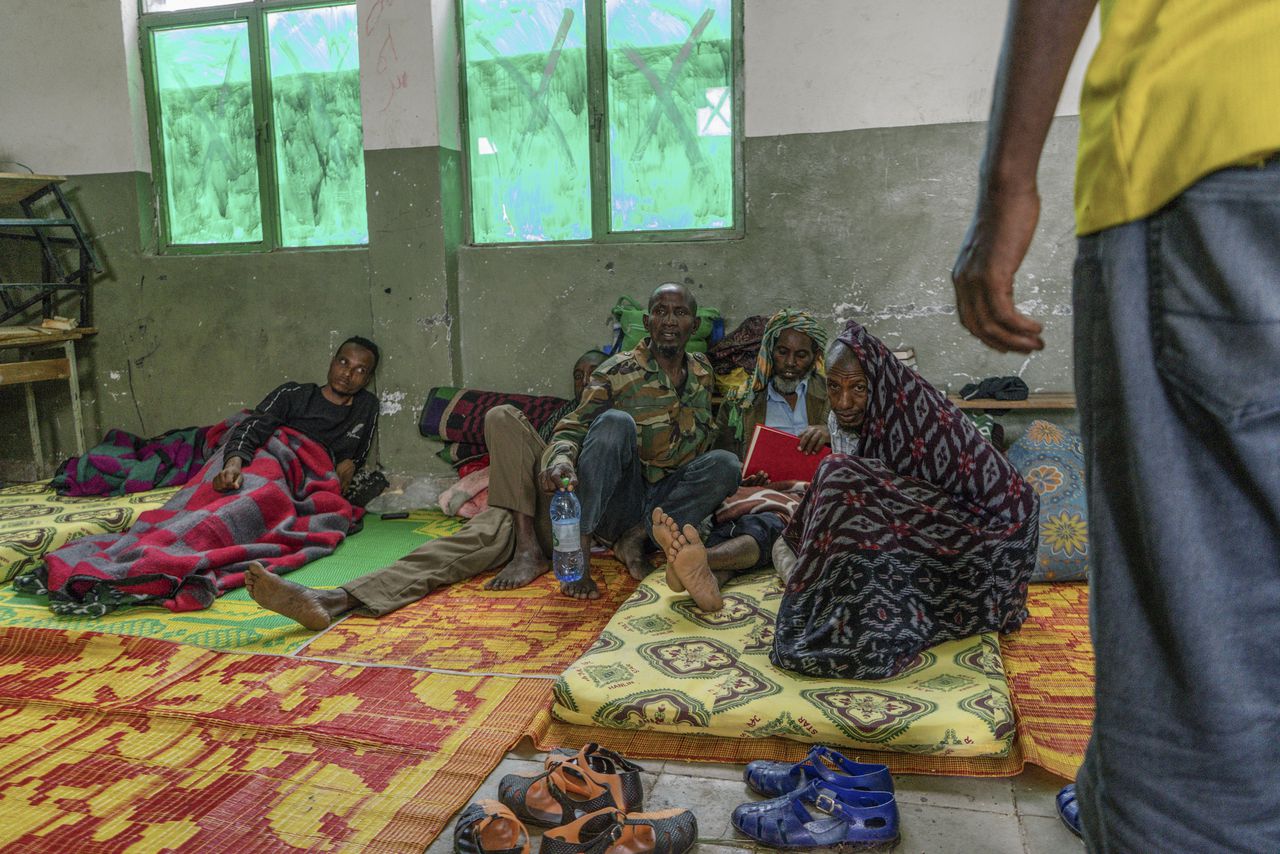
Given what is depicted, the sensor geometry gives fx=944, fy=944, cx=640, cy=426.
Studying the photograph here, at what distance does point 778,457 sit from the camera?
3746 millimetres

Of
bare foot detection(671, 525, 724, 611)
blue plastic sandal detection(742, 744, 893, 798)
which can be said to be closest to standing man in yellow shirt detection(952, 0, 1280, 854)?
blue plastic sandal detection(742, 744, 893, 798)

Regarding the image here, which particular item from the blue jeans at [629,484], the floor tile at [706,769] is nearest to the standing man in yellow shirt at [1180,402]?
the floor tile at [706,769]

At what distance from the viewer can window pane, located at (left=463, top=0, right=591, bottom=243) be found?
4.98 m

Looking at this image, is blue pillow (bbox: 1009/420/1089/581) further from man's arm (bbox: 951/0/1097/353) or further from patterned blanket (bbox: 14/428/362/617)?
patterned blanket (bbox: 14/428/362/617)

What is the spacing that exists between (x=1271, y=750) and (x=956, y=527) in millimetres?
1857

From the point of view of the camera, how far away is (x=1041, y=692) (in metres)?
2.47

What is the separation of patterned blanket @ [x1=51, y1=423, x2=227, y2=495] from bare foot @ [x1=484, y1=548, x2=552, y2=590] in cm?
233

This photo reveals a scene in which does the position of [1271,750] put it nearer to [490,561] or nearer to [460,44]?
[490,561]

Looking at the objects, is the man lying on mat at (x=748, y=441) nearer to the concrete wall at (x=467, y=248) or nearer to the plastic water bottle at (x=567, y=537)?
the plastic water bottle at (x=567, y=537)

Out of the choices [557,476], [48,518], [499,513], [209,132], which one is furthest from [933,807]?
[209,132]

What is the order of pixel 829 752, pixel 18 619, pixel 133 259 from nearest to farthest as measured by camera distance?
1. pixel 829 752
2. pixel 18 619
3. pixel 133 259

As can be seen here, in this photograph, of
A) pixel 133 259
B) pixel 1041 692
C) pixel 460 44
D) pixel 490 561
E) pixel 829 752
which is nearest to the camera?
pixel 829 752

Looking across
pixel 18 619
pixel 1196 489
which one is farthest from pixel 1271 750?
pixel 18 619

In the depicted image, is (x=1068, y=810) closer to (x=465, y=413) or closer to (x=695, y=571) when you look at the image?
(x=695, y=571)
